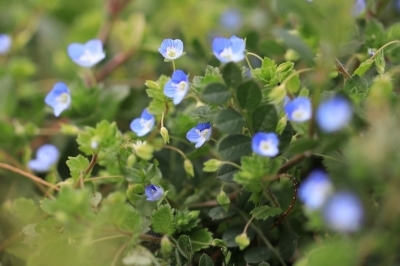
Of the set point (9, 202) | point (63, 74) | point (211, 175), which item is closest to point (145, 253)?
point (211, 175)

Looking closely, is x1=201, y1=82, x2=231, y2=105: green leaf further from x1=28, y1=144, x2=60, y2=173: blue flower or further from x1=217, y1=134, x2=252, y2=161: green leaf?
x1=28, y1=144, x2=60, y2=173: blue flower

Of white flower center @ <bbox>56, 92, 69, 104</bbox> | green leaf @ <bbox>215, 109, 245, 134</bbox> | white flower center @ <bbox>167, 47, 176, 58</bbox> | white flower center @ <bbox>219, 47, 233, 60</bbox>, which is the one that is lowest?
white flower center @ <bbox>56, 92, 69, 104</bbox>

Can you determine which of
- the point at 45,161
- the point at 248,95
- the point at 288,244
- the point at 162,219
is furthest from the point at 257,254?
the point at 45,161

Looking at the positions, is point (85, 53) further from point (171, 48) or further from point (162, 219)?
point (162, 219)

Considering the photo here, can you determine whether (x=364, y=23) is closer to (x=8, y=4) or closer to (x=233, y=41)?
(x=233, y=41)

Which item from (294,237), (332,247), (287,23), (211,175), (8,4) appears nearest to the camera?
(332,247)

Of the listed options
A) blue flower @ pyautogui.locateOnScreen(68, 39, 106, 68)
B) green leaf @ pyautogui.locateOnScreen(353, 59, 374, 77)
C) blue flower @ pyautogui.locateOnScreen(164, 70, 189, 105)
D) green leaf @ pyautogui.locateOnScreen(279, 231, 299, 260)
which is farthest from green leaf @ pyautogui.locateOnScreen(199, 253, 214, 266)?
blue flower @ pyautogui.locateOnScreen(68, 39, 106, 68)
